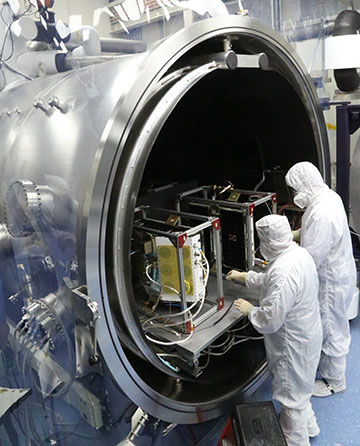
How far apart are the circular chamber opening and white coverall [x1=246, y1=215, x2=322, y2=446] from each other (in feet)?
0.57

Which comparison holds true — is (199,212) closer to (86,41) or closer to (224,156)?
(224,156)

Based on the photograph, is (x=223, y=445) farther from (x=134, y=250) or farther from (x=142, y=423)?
(x=134, y=250)

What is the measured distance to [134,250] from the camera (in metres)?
1.82

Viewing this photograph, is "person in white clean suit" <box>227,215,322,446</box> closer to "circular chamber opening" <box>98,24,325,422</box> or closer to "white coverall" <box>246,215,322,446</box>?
"white coverall" <box>246,215,322,446</box>

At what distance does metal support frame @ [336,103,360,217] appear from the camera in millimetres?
2443

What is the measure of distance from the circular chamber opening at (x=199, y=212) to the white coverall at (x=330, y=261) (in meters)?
0.16

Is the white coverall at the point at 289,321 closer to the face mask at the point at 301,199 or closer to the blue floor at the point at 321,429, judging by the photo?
the blue floor at the point at 321,429

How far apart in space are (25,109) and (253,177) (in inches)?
58.3

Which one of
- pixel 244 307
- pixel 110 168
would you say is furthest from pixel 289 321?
pixel 110 168

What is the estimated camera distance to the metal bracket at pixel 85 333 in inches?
43.2

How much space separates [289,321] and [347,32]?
6.75ft

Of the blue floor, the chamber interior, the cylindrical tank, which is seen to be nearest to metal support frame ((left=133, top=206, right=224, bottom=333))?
the chamber interior

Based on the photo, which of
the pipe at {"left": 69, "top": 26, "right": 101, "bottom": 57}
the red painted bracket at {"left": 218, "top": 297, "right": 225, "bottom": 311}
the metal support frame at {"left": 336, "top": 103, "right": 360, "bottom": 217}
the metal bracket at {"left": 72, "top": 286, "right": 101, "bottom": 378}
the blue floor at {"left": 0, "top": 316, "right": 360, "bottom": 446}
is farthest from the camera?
the metal support frame at {"left": 336, "top": 103, "right": 360, "bottom": 217}

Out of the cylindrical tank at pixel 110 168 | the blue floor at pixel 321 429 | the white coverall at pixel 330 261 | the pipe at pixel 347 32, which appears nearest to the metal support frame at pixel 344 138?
the pipe at pixel 347 32
